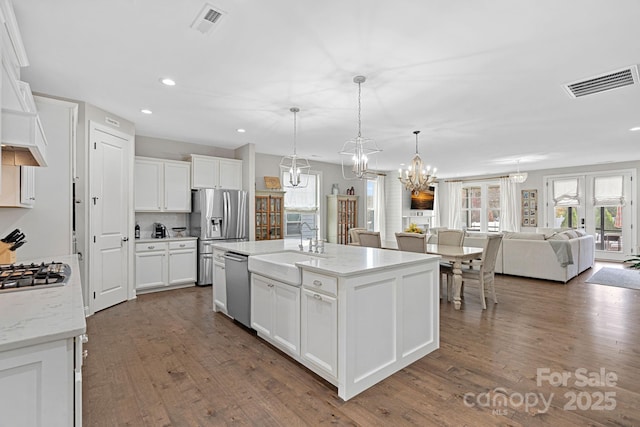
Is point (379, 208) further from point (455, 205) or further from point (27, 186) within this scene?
point (27, 186)

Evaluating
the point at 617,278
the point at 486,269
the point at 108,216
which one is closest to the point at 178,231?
the point at 108,216

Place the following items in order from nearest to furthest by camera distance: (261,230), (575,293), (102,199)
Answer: (102,199), (575,293), (261,230)

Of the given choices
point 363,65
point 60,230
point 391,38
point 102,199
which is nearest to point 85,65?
point 60,230

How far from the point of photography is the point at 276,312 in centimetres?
271

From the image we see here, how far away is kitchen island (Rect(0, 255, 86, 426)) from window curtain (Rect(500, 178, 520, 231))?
10627 mm

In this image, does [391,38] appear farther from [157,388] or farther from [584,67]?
[157,388]

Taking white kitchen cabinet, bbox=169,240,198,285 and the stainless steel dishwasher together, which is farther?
white kitchen cabinet, bbox=169,240,198,285

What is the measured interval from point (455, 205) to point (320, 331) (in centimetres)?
977

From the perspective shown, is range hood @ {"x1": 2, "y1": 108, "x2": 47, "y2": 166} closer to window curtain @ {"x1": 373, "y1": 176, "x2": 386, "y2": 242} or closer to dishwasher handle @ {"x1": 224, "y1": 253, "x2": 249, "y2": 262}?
dishwasher handle @ {"x1": 224, "y1": 253, "x2": 249, "y2": 262}

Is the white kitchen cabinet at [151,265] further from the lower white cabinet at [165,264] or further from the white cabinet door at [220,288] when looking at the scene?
the white cabinet door at [220,288]

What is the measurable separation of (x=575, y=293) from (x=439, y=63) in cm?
427

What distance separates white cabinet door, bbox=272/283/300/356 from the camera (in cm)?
247

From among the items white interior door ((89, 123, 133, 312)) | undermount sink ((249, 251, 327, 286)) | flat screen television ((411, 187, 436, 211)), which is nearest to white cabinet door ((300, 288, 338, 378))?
undermount sink ((249, 251, 327, 286))

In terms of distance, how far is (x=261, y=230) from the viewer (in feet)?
20.3
